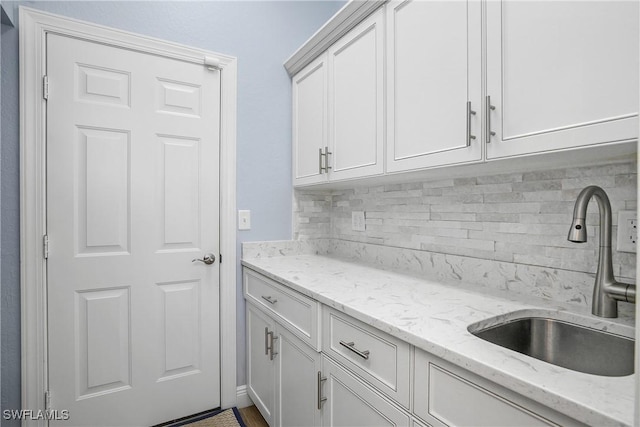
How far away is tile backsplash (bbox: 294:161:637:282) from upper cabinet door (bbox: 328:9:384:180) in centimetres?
34

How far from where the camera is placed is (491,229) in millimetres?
1389

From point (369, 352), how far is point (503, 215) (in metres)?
0.78

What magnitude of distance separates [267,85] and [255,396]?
1.90 m

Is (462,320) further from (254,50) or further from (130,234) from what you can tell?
(254,50)

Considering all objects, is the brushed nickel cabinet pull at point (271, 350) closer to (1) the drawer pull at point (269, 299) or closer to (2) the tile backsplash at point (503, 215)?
(1) the drawer pull at point (269, 299)

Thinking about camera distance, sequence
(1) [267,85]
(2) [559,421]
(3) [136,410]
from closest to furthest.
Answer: (2) [559,421] → (3) [136,410] → (1) [267,85]

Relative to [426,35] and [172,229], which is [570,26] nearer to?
[426,35]

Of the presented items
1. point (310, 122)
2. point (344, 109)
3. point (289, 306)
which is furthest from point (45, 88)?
point (289, 306)

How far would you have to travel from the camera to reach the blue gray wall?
6.04 feet

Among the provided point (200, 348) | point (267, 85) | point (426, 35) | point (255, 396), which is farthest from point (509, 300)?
point (267, 85)

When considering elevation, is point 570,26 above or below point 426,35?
below

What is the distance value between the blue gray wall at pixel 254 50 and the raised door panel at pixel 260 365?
98mm

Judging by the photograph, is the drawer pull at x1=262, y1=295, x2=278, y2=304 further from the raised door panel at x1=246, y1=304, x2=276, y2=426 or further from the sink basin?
the sink basin

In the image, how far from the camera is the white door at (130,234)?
5.47ft
